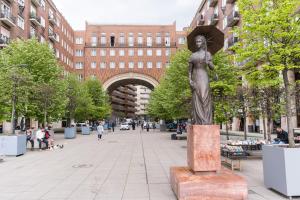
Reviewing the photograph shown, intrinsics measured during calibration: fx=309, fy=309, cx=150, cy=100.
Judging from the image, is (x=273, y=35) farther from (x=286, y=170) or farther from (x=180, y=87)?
(x=180, y=87)

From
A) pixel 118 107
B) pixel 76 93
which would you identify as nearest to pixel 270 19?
pixel 76 93

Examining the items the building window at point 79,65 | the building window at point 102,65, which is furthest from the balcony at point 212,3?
the building window at point 79,65

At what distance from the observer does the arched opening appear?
210 feet

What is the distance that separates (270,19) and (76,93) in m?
30.2

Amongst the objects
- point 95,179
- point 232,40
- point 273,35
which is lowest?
point 95,179

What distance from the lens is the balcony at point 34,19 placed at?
A: 44250 mm

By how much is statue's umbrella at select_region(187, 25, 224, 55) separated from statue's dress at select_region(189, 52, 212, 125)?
43cm

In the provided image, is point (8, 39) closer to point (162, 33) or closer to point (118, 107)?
point (162, 33)

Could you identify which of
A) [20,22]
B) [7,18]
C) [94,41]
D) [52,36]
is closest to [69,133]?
[7,18]

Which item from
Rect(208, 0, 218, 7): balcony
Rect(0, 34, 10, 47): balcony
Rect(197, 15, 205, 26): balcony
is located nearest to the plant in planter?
Rect(0, 34, 10, 47): balcony

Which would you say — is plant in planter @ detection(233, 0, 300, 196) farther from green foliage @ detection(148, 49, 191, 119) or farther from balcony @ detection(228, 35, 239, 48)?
balcony @ detection(228, 35, 239, 48)

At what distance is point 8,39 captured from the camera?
1489 inches

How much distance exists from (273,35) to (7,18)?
113 feet

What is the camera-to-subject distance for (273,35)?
9336 millimetres
